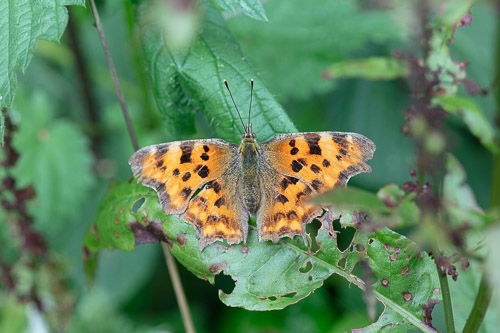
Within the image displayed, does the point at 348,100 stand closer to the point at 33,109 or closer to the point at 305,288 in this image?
the point at 33,109

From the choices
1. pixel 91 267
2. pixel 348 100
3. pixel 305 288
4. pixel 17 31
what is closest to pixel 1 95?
pixel 17 31

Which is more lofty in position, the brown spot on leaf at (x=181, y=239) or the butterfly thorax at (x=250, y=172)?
the butterfly thorax at (x=250, y=172)

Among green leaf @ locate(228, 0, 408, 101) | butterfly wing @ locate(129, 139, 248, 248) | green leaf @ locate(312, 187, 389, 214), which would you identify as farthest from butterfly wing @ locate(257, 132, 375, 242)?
green leaf @ locate(228, 0, 408, 101)

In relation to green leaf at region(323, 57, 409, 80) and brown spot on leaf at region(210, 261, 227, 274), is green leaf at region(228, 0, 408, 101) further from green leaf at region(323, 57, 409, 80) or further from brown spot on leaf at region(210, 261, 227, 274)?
brown spot on leaf at region(210, 261, 227, 274)

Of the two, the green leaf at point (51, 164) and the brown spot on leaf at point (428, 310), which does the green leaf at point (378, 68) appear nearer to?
the brown spot on leaf at point (428, 310)

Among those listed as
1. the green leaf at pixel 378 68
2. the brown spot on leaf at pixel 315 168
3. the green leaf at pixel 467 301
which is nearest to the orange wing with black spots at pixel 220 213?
the brown spot on leaf at pixel 315 168

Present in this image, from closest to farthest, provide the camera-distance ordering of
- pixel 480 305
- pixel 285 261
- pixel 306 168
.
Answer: pixel 480 305
pixel 285 261
pixel 306 168

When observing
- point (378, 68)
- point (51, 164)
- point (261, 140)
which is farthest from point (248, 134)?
point (51, 164)

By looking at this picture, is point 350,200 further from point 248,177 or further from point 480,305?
point 248,177
